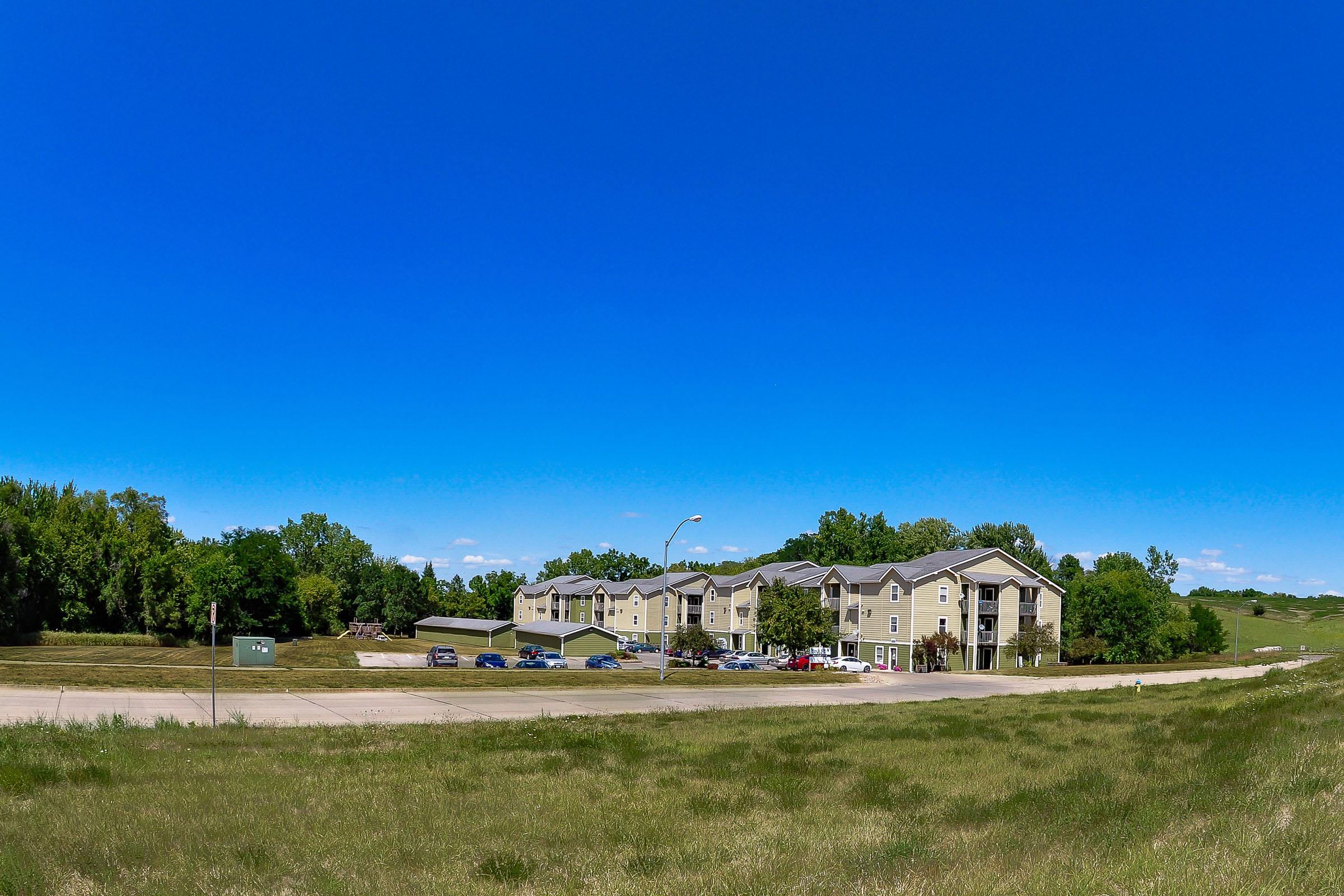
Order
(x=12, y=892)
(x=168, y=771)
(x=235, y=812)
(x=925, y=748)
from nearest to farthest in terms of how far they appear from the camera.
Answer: (x=12, y=892) → (x=235, y=812) → (x=168, y=771) → (x=925, y=748)

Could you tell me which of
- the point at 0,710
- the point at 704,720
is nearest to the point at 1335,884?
the point at 704,720

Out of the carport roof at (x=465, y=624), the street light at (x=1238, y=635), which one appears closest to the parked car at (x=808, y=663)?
the street light at (x=1238, y=635)

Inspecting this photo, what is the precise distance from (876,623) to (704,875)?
236ft

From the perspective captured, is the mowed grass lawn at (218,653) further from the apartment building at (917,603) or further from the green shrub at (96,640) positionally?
the apartment building at (917,603)

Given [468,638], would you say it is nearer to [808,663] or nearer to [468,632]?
[468,632]

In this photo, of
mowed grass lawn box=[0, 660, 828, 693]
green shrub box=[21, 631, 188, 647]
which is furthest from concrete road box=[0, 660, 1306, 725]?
green shrub box=[21, 631, 188, 647]

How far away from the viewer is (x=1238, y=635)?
105m

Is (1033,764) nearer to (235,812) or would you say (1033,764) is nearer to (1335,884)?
(1335,884)

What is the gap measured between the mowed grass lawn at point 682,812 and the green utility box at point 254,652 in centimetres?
2717

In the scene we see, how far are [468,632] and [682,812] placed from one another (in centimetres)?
9633

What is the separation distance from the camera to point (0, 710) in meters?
24.0

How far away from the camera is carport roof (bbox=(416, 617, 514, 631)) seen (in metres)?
100

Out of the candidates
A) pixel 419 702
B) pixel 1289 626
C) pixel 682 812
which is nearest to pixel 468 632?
pixel 419 702

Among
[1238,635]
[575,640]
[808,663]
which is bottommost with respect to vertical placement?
[1238,635]
